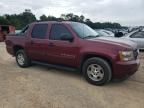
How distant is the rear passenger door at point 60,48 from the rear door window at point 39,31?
33cm

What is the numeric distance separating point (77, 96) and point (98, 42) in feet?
5.35

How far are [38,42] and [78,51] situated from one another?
177 centimetres

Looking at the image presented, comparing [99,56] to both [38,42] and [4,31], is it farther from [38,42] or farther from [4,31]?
[4,31]

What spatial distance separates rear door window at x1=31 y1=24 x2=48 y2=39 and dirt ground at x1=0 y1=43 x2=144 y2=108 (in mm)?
1267

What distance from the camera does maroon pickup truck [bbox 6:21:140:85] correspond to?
18.3 ft

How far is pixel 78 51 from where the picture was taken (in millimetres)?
6105

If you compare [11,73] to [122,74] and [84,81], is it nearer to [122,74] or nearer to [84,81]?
[84,81]

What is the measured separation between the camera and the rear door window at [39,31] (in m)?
7.19

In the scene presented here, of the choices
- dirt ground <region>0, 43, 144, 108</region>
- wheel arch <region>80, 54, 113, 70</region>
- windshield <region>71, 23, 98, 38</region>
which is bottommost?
dirt ground <region>0, 43, 144, 108</region>

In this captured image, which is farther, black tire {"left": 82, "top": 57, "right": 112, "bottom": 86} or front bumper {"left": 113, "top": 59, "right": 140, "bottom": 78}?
black tire {"left": 82, "top": 57, "right": 112, "bottom": 86}

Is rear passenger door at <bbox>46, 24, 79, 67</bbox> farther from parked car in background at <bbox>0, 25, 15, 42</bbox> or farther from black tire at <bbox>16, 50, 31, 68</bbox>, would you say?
parked car in background at <bbox>0, 25, 15, 42</bbox>

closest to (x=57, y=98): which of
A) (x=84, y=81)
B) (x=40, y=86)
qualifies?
(x=40, y=86)

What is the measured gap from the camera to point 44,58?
718 centimetres

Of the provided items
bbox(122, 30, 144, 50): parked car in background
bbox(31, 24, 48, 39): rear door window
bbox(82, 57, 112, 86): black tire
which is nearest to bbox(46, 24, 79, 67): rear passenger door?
bbox(31, 24, 48, 39): rear door window
